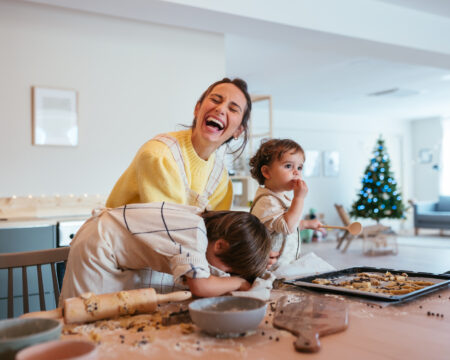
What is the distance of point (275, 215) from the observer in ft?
5.66

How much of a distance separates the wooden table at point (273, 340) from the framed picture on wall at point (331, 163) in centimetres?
917

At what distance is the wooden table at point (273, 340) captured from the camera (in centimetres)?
72

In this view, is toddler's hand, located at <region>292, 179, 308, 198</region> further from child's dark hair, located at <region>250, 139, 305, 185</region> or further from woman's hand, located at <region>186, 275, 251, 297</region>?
woman's hand, located at <region>186, 275, 251, 297</region>

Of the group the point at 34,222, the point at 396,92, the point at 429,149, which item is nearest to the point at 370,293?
the point at 34,222

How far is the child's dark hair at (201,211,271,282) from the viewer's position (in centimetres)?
108

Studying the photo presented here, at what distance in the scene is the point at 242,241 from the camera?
1.08 meters

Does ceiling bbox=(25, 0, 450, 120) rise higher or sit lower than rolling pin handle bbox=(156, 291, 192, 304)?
higher

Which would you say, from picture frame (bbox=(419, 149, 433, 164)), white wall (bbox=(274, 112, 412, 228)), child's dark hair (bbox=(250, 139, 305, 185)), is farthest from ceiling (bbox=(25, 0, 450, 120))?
picture frame (bbox=(419, 149, 433, 164))

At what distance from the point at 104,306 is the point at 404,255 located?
645cm

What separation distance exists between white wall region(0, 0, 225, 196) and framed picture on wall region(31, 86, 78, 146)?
5cm

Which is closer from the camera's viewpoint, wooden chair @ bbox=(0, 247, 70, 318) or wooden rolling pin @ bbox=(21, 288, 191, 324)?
wooden rolling pin @ bbox=(21, 288, 191, 324)

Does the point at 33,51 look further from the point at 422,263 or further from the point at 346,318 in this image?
the point at 422,263

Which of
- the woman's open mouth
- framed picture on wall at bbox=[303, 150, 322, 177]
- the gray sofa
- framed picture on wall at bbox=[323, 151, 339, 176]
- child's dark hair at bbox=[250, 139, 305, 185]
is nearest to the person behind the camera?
the woman's open mouth

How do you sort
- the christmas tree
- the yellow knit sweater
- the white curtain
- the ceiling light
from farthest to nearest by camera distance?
the white curtain, the christmas tree, the ceiling light, the yellow knit sweater
